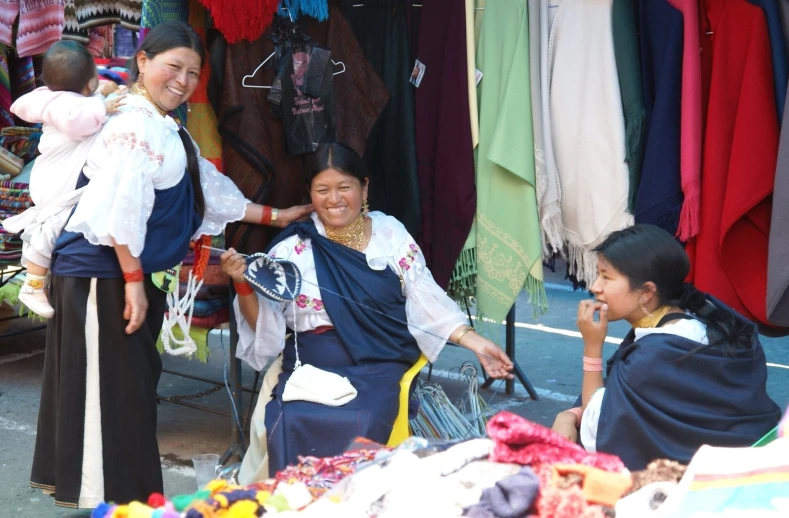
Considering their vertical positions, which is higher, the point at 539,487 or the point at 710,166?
the point at 710,166

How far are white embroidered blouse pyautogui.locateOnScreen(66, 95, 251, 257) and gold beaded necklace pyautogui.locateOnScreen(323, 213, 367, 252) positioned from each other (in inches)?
26.5

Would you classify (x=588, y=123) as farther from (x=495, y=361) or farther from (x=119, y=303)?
(x=119, y=303)

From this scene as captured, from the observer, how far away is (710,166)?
306cm

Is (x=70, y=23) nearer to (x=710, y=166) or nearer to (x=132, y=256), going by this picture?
(x=132, y=256)

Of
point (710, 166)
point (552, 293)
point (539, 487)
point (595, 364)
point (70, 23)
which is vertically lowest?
point (552, 293)

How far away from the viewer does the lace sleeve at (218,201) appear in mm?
3410

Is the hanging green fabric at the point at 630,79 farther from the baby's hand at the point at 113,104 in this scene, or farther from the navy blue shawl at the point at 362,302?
the baby's hand at the point at 113,104

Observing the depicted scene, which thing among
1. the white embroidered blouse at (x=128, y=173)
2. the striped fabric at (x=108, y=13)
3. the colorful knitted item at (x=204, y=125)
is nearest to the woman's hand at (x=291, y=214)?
the colorful knitted item at (x=204, y=125)

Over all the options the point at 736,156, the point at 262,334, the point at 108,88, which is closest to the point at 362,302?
the point at 262,334

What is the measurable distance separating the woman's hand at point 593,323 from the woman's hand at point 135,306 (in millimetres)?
1422

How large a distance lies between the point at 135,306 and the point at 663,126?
1888mm

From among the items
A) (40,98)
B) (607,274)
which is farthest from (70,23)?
(607,274)

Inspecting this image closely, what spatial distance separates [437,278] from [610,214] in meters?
0.75

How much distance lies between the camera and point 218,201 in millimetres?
3447
